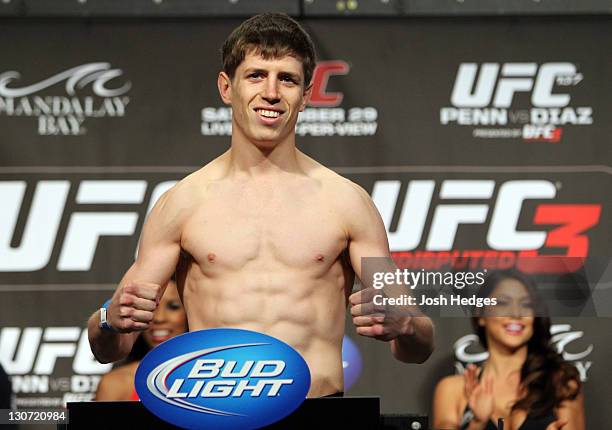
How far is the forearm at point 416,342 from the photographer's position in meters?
2.60

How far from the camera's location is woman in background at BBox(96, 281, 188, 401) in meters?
4.46

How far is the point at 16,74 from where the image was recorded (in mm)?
4559

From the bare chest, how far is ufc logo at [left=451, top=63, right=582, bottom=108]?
1846 mm

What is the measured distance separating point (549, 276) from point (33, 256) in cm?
231

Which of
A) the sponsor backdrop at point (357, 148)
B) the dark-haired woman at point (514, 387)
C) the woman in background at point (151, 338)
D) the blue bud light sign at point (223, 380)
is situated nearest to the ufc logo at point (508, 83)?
the sponsor backdrop at point (357, 148)

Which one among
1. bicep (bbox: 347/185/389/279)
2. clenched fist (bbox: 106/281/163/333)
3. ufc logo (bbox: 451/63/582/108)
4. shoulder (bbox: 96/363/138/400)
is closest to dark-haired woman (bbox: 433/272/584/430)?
ufc logo (bbox: 451/63/582/108)

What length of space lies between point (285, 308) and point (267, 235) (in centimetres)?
18

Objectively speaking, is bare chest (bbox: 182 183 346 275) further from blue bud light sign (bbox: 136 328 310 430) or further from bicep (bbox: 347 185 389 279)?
blue bud light sign (bbox: 136 328 310 430)

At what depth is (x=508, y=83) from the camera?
4566 mm

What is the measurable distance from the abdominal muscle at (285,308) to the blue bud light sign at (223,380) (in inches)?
18.8

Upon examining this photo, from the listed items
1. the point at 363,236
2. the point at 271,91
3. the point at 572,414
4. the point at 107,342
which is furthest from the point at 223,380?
the point at 572,414

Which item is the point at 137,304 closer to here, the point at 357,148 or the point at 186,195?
the point at 186,195

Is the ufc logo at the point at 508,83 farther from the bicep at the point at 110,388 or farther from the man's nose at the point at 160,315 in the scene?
the bicep at the point at 110,388

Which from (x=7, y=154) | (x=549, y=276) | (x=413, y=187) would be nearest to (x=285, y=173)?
(x=549, y=276)
